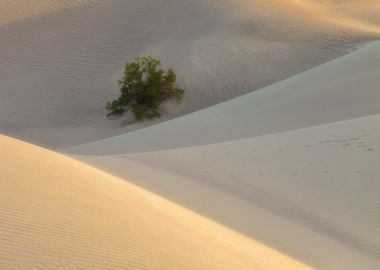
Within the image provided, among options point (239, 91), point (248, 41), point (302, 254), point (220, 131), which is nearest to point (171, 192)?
point (302, 254)

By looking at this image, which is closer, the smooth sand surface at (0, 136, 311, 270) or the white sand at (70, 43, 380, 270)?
the smooth sand surface at (0, 136, 311, 270)

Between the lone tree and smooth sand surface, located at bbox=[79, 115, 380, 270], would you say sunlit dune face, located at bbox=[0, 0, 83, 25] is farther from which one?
smooth sand surface, located at bbox=[79, 115, 380, 270]

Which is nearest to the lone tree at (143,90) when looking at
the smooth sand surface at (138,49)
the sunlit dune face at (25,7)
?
the smooth sand surface at (138,49)

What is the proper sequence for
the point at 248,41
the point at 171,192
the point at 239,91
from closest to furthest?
the point at 171,192
the point at 239,91
the point at 248,41

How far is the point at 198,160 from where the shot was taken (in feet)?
40.5

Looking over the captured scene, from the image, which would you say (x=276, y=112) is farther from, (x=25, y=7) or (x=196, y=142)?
(x=25, y=7)

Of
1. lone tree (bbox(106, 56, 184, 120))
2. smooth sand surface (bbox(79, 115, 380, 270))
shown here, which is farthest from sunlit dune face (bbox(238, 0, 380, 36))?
smooth sand surface (bbox(79, 115, 380, 270))

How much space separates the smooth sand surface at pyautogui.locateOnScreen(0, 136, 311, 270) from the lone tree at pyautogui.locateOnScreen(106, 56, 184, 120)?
17.1 meters

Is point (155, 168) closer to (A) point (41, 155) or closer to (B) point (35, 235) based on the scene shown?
(A) point (41, 155)

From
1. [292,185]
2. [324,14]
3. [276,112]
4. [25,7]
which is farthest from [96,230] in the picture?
[25,7]

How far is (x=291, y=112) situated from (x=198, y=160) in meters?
6.51

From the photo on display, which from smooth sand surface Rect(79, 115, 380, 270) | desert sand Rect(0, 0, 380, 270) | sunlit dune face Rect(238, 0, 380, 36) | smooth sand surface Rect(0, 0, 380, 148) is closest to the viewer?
desert sand Rect(0, 0, 380, 270)

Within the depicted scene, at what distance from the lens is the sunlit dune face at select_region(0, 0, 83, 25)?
35.2m

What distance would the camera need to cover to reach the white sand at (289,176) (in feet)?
26.6
